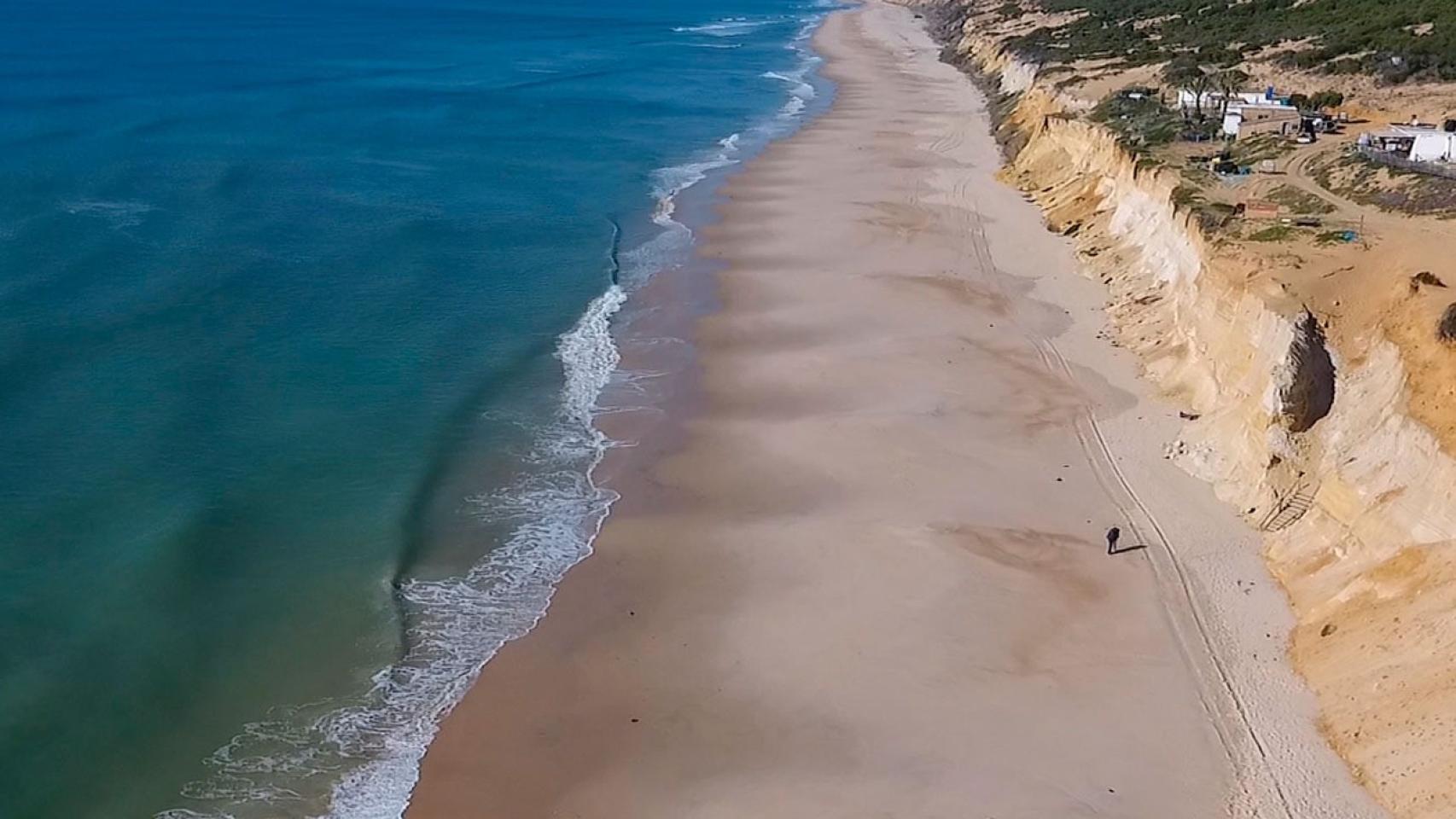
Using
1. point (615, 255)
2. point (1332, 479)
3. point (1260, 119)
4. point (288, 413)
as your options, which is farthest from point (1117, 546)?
point (1260, 119)

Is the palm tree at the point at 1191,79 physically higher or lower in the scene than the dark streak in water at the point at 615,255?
higher

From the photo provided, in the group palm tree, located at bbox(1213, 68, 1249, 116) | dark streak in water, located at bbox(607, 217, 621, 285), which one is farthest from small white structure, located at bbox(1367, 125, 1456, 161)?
dark streak in water, located at bbox(607, 217, 621, 285)

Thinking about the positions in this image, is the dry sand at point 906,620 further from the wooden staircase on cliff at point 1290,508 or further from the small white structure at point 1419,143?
the small white structure at point 1419,143

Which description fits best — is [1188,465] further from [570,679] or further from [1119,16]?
[1119,16]

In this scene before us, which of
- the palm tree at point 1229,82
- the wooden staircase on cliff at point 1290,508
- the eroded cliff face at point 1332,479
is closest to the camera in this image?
the eroded cliff face at point 1332,479

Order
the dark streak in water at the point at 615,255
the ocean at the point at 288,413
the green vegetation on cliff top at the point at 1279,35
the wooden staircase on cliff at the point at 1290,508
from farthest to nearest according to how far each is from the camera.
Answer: the green vegetation on cliff top at the point at 1279,35 → the dark streak in water at the point at 615,255 → the wooden staircase on cliff at the point at 1290,508 → the ocean at the point at 288,413

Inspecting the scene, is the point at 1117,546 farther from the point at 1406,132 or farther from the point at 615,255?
the point at 615,255

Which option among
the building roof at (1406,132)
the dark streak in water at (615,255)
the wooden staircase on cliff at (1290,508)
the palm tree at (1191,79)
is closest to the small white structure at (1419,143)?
the building roof at (1406,132)

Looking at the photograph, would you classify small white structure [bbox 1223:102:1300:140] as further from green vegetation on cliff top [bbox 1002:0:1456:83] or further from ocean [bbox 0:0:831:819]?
ocean [bbox 0:0:831:819]
